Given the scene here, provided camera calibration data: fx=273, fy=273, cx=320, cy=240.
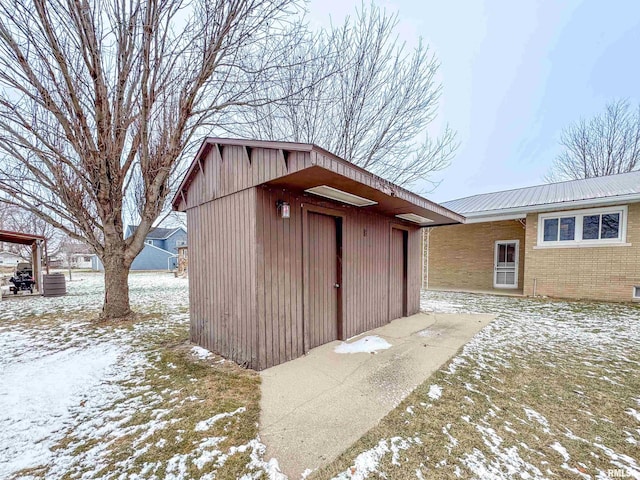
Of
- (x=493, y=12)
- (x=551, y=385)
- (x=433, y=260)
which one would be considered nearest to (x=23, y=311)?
(x=551, y=385)

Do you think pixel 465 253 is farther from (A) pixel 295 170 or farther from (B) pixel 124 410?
(B) pixel 124 410

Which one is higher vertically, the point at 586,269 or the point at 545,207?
the point at 545,207

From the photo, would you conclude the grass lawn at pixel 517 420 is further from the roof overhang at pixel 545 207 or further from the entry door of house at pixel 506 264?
the entry door of house at pixel 506 264

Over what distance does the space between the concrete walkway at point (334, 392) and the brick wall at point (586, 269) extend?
21.3 ft

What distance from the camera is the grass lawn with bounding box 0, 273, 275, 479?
1.92 m

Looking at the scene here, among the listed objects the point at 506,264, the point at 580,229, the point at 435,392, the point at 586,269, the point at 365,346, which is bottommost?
the point at 365,346

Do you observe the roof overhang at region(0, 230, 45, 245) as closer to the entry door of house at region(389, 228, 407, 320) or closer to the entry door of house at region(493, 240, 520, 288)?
the entry door of house at region(389, 228, 407, 320)

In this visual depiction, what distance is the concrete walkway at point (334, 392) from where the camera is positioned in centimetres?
210

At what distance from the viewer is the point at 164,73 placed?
5.09 metres

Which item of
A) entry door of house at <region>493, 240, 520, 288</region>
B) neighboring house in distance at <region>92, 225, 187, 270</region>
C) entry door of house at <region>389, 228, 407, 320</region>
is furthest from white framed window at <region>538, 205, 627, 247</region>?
neighboring house in distance at <region>92, 225, 187, 270</region>

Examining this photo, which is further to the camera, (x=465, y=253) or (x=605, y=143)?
(x=605, y=143)

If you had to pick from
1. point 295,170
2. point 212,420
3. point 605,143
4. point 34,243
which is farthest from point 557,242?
point 34,243

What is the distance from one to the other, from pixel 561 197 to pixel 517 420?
9681 mm

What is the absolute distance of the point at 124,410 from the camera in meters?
2.61
